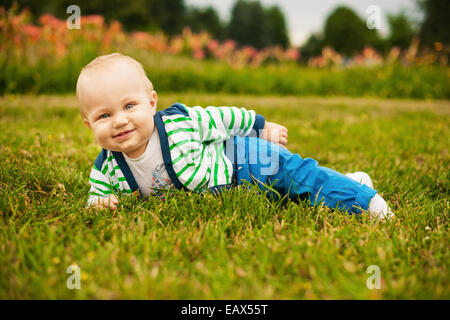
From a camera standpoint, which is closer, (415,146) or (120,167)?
(120,167)

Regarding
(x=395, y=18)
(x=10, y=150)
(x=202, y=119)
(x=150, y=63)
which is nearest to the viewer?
(x=202, y=119)

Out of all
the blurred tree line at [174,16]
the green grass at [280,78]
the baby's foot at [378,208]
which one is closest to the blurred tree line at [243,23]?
the blurred tree line at [174,16]

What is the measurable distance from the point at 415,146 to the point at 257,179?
2.14m

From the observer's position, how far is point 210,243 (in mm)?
1456

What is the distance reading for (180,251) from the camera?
1428 mm

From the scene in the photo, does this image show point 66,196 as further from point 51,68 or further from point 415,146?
point 51,68

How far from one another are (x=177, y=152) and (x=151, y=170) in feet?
0.61

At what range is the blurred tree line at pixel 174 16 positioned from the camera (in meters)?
23.5

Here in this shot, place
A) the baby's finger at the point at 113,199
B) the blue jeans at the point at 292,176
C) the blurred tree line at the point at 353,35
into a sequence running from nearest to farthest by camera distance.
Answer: the baby's finger at the point at 113,199, the blue jeans at the point at 292,176, the blurred tree line at the point at 353,35

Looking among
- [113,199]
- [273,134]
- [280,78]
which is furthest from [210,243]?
[280,78]

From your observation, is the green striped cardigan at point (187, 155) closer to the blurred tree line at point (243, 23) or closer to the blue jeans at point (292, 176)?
the blue jeans at point (292, 176)

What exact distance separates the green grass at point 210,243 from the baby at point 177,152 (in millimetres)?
133

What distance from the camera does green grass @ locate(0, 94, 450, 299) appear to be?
1.19m

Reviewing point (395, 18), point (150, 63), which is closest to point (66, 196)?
point (150, 63)
